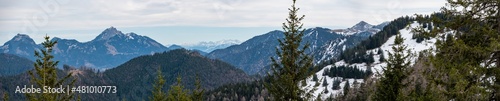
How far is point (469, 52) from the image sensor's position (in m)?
14.2

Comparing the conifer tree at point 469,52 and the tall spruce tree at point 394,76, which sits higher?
the conifer tree at point 469,52

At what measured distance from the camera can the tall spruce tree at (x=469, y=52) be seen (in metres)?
13.4

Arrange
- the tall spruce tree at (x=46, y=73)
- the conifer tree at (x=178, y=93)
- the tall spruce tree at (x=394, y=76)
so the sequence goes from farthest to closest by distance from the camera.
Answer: the conifer tree at (x=178, y=93), the tall spruce tree at (x=46, y=73), the tall spruce tree at (x=394, y=76)

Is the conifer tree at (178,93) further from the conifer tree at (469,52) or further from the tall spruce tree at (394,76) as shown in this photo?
the conifer tree at (469,52)

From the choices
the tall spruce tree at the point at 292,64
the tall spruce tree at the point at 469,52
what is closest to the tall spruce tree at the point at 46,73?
the tall spruce tree at the point at 292,64

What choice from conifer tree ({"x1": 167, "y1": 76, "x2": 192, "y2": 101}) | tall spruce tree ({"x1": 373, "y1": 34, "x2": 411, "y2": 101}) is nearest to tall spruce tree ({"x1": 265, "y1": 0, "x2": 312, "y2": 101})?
tall spruce tree ({"x1": 373, "y1": 34, "x2": 411, "y2": 101})

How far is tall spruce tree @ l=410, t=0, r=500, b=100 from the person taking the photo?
1338 cm

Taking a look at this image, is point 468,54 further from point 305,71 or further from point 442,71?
point 305,71

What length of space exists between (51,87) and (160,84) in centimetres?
897

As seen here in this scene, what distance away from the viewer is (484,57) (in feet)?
45.9

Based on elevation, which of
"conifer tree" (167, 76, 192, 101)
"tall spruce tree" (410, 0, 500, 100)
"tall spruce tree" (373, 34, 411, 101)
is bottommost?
"conifer tree" (167, 76, 192, 101)

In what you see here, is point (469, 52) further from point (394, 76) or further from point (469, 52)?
point (394, 76)

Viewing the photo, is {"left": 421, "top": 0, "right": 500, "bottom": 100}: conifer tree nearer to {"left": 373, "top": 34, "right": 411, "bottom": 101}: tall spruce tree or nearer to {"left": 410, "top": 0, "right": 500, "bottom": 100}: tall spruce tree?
{"left": 410, "top": 0, "right": 500, "bottom": 100}: tall spruce tree

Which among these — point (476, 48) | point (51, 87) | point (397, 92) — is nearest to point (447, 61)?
point (476, 48)
